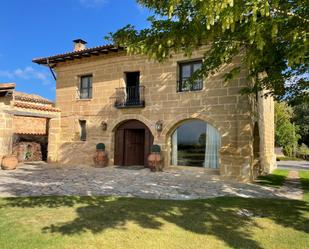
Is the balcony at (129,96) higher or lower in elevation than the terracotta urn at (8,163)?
higher

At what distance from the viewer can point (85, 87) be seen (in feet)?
50.7

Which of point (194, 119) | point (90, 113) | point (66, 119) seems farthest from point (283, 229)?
point (66, 119)

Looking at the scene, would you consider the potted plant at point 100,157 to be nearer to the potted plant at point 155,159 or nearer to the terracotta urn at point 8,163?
the potted plant at point 155,159

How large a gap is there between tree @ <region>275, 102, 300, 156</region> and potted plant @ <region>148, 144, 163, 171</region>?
22.4 metres

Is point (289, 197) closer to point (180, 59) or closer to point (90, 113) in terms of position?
point (180, 59)

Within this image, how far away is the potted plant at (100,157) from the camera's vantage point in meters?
13.6

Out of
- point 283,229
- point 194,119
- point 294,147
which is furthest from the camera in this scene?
point 294,147

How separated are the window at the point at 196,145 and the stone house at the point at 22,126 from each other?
748 centimetres

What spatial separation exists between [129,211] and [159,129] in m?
7.15

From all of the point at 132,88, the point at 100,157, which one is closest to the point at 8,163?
the point at 100,157

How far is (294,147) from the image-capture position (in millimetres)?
33625

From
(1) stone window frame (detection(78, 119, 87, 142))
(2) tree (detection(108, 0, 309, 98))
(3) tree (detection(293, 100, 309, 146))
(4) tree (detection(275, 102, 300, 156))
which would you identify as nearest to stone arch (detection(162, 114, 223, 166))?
(1) stone window frame (detection(78, 119, 87, 142))

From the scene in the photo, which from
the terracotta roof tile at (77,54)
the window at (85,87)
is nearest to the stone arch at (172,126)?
the terracotta roof tile at (77,54)

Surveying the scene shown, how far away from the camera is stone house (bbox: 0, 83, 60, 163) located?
1251 cm
